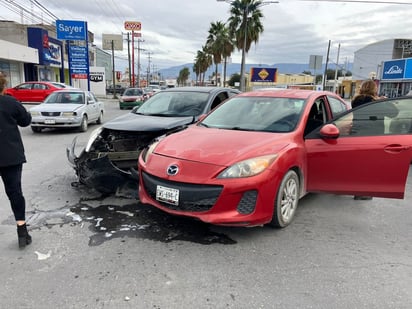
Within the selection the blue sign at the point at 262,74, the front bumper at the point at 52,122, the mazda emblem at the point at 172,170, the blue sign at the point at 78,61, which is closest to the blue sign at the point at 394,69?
the blue sign at the point at 262,74

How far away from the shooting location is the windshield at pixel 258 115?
451 cm

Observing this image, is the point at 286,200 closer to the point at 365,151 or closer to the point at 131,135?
the point at 365,151

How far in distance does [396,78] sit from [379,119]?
1741 inches

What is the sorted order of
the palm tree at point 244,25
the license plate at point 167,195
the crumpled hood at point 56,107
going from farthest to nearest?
1. the palm tree at point 244,25
2. the crumpled hood at point 56,107
3. the license plate at point 167,195

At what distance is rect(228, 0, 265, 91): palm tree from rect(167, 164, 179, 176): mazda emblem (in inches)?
1145

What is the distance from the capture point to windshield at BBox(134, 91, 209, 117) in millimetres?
6602

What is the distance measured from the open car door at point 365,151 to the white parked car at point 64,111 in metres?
9.12

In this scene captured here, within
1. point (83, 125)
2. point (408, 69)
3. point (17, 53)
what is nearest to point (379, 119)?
point (83, 125)

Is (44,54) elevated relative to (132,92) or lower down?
elevated

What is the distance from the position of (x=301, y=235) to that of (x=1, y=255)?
316 centimetres

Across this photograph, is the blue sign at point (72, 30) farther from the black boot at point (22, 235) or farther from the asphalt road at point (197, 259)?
the black boot at point (22, 235)

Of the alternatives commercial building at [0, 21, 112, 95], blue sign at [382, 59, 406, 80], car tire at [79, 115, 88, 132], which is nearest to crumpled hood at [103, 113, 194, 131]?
Answer: car tire at [79, 115, 88, 132]

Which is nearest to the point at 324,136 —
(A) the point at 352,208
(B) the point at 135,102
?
(A) the point at 352,208

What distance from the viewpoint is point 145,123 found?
5746 mm
